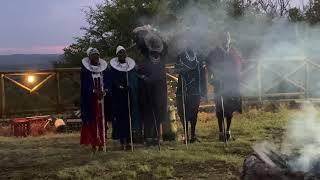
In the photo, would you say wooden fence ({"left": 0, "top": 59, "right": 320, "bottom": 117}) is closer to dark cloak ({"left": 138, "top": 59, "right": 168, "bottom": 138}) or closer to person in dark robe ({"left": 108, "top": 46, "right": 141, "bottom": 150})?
dark cloak ({"left": 138, "top": 59, "right": 168, "bottom": 138})

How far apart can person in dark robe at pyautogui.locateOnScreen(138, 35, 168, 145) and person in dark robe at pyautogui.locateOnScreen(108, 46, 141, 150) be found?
19 centimetres

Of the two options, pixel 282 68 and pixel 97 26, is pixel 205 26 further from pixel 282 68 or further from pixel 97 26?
pixel 97 26

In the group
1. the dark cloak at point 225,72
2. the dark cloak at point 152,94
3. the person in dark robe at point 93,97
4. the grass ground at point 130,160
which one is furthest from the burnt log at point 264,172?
the dark cloak at point 225,72

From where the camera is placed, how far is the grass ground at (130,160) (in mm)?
8273

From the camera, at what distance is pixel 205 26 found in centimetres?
1248

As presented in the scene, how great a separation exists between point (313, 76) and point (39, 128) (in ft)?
27.3

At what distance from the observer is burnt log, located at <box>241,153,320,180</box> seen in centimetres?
594

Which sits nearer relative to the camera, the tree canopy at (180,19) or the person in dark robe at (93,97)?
the person in dark robe at (93,97)

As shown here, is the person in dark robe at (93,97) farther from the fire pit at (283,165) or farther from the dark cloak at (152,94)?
the fire pit at (283,165)

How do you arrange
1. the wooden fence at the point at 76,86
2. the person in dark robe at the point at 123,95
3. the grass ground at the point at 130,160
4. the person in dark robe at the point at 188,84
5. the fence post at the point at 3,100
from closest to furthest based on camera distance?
the grass ground at the point at 130,160 < the person in dark robe at the point at 123,95 < the person in dark robe at the point at 188,84 < the fence post at the point at 3,100 < the wooden fence at the point at 76,86

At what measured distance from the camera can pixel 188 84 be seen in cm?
1069

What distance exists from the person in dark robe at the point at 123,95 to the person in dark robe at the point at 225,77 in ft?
5.22

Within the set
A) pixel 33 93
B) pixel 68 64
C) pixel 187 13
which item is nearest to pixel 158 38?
pixel 187 13

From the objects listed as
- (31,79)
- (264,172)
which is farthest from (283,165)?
(31,79)
